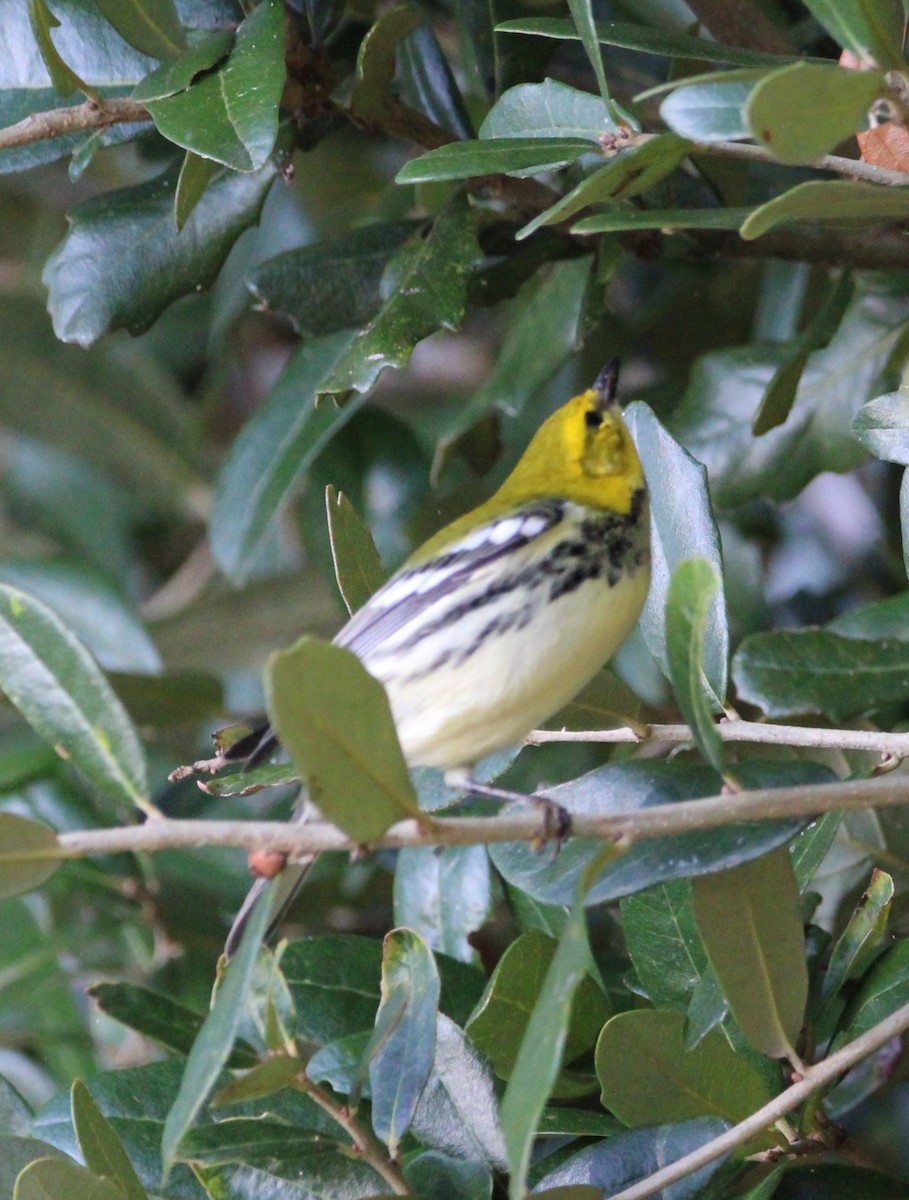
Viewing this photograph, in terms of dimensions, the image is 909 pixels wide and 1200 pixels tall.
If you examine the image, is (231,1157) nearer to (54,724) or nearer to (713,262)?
(54,724)

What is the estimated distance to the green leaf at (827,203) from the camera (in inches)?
39.8

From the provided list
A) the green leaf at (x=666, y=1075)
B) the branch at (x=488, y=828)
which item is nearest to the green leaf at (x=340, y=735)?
the branch at (x=488, y=828)

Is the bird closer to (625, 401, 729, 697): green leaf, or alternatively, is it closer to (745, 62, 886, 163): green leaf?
(625, 401, 729, 697): green leaf

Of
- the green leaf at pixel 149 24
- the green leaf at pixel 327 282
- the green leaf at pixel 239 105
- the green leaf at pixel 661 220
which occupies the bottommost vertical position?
the green leaf at pixel 327 282

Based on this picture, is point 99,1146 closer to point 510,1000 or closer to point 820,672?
point 510,1000

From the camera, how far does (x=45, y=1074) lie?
2.41m

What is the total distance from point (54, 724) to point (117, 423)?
2.42 meters

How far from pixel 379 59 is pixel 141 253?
0.35 meters

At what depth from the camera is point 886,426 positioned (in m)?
1.33

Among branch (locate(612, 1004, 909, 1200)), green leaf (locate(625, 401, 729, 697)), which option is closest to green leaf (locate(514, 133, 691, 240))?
green leaf (locate(625, 401, 729, 697))

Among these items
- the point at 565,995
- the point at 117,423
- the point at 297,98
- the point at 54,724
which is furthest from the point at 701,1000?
the point at 117,423

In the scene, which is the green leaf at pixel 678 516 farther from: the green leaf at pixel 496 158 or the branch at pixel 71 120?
the branch at pixel 71 120

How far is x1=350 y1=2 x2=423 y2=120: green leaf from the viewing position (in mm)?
1463

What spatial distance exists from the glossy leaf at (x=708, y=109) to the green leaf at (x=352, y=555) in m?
0.53
